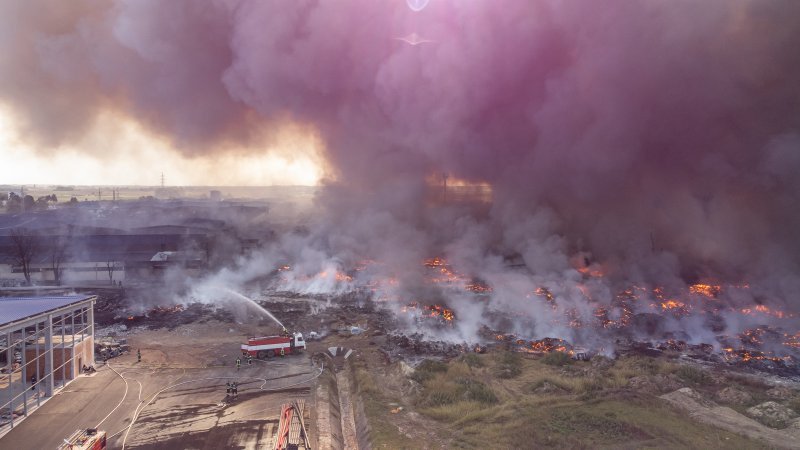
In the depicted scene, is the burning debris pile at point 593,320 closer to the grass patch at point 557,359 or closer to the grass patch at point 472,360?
the grass patch at point 557,359

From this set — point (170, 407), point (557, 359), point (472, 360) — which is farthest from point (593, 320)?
point (170, 407)

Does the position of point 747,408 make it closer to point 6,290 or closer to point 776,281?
point 776,281

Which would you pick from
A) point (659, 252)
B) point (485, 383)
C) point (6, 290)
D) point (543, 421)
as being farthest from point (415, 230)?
point (6, 290)

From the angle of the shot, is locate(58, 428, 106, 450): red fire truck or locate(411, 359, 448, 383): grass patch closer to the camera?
locate(58, 428, 106, 450): red fire truck

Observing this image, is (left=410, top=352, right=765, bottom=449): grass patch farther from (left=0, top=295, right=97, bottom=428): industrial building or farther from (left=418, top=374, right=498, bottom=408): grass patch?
(left=0, top=295, right=97, bottom=428): industrial building

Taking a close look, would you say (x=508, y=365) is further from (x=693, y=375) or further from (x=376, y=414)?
(x=693, y=375)

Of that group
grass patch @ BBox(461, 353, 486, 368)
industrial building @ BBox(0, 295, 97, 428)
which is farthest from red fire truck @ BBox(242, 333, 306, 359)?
grass patch @ BBox(461, 353, 486, 368)
